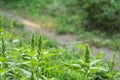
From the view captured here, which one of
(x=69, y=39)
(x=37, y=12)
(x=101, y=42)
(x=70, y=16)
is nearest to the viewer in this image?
(x=101, y=42)

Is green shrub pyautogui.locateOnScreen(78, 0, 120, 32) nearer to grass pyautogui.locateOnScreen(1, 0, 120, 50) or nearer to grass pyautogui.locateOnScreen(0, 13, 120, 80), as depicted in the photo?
grass pyautogui.locateOnScreen(1, 0, 120, 50)

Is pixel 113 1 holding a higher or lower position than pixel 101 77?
higher

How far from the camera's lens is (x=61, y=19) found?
12.4 metres

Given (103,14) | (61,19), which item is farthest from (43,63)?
(61,19)

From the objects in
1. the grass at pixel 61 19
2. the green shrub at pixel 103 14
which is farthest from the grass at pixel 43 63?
the green shrub at pixel 103 14

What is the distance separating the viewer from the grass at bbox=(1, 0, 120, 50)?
10109mm

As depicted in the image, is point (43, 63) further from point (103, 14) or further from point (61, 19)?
point (61, 19)

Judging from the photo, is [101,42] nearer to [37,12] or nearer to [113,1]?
[113,1]

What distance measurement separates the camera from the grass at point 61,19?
33.2ft

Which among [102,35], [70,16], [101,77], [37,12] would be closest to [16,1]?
[37,12]

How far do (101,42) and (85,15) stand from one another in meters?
1.92

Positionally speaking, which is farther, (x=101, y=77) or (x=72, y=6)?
(x=72, y=6)

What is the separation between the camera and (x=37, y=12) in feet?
45.2

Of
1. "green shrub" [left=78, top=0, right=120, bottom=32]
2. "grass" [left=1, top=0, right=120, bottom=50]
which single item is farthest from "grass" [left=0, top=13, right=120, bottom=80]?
"green shrub" [left=78, top=0, right=120, bottom=32]
